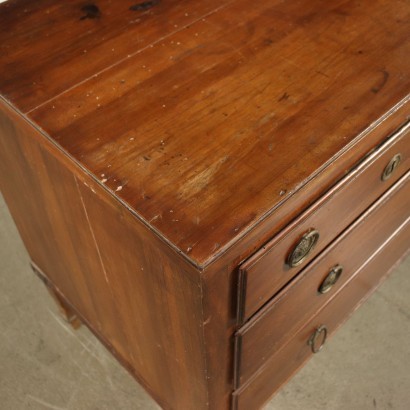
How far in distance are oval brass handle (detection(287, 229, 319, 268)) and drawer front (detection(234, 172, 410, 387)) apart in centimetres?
5

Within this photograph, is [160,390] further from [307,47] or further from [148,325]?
[307,47]

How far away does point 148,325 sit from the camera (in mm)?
861

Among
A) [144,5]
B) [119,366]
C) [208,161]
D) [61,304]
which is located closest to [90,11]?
[144,5]

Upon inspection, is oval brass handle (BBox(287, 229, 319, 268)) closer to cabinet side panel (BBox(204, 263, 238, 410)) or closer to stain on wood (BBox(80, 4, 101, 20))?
cabinet side panel (BBox(204, 263, 238, 410))

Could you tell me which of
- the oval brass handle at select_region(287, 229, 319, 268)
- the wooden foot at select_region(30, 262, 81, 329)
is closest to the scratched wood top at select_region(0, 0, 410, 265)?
the oval brass handle at select_region(287, 229, 319, 268)

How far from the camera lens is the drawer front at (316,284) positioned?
2.67 feet

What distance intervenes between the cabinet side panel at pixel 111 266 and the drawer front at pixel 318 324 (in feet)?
Result: 0.42

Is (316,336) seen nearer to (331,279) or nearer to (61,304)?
(331,279)

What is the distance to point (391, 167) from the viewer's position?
0.88 meters

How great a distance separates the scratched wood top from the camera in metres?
0.65

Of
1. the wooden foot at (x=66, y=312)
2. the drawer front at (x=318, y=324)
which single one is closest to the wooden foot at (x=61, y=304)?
the wooden foot at (x=66, y=312)

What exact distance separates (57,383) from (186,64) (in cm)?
87

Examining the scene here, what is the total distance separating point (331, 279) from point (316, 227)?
21cm

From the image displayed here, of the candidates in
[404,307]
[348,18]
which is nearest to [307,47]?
[348,18]
